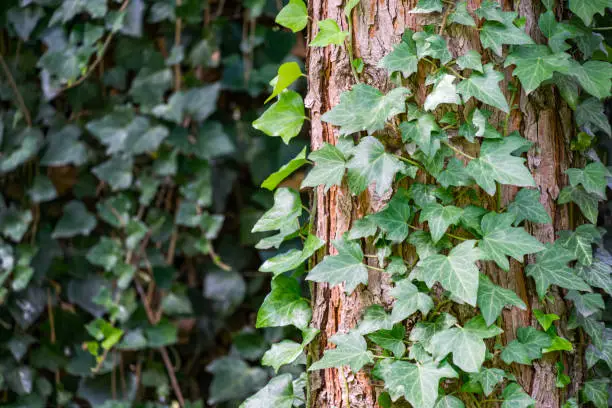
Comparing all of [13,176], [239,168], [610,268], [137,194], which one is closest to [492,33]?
[610,268]

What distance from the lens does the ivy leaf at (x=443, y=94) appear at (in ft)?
2.56

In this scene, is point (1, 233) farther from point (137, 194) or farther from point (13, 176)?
point (137, 194)

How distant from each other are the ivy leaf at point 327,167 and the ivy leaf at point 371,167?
0.02m

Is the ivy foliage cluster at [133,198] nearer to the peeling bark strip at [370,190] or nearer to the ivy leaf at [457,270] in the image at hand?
the peeling bark strip at [370,190]

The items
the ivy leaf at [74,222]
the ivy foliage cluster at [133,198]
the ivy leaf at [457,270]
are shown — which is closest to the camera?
the ivy leaf at [457,270]

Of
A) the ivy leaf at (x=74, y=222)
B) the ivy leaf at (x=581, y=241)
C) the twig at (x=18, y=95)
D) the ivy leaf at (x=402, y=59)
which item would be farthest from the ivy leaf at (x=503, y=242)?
the twig at (x=18, y=95)

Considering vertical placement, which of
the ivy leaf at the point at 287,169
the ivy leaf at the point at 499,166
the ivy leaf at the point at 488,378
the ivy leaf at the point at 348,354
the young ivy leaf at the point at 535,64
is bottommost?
the ivy leaf at the point at 488,378

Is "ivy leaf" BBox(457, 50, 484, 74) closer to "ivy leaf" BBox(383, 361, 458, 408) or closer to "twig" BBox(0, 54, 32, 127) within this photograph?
"ivy leaf" BBox(383, 361, 458, 408)

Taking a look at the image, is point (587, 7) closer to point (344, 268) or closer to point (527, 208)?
point (527, 208)

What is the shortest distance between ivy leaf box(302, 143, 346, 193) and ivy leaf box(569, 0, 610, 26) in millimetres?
367

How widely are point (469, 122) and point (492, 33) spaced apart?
0.39 ft

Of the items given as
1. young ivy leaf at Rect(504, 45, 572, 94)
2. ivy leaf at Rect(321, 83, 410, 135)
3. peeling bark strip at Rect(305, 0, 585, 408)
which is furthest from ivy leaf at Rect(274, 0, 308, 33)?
young ivy leaf at Rect(504, 45, 572, 94)

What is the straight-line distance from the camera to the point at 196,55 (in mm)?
1604

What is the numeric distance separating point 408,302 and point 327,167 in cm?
20
